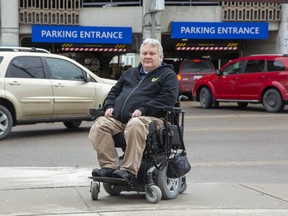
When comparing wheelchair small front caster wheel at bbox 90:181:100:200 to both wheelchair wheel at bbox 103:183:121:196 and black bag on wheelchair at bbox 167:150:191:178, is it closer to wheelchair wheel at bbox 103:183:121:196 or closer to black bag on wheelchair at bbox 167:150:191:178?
wheelchair wheel at bbox 103:183:121:196

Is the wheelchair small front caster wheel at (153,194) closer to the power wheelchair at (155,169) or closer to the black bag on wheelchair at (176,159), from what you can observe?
the power wheelchair at (155,169)

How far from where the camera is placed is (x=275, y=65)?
1716cm

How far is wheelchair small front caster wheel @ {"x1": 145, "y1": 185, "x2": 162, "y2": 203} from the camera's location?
5801 mm

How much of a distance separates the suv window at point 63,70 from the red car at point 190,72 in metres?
10.1

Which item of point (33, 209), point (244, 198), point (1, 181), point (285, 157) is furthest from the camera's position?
point (285, 157)

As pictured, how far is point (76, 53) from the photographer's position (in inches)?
1102

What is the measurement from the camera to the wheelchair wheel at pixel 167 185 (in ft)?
19.6

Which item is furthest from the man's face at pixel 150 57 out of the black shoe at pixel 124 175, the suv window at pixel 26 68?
the suv window at pixel 26 68

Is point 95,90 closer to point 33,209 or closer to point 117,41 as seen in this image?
point 33,209

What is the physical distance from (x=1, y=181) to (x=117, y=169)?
6.79ft

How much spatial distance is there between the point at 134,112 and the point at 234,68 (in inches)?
514

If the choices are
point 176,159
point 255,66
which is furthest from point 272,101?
point 176,159

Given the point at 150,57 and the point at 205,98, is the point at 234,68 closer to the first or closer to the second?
the point at 205,98

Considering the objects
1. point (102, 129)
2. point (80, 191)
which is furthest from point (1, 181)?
point (102, 129)
